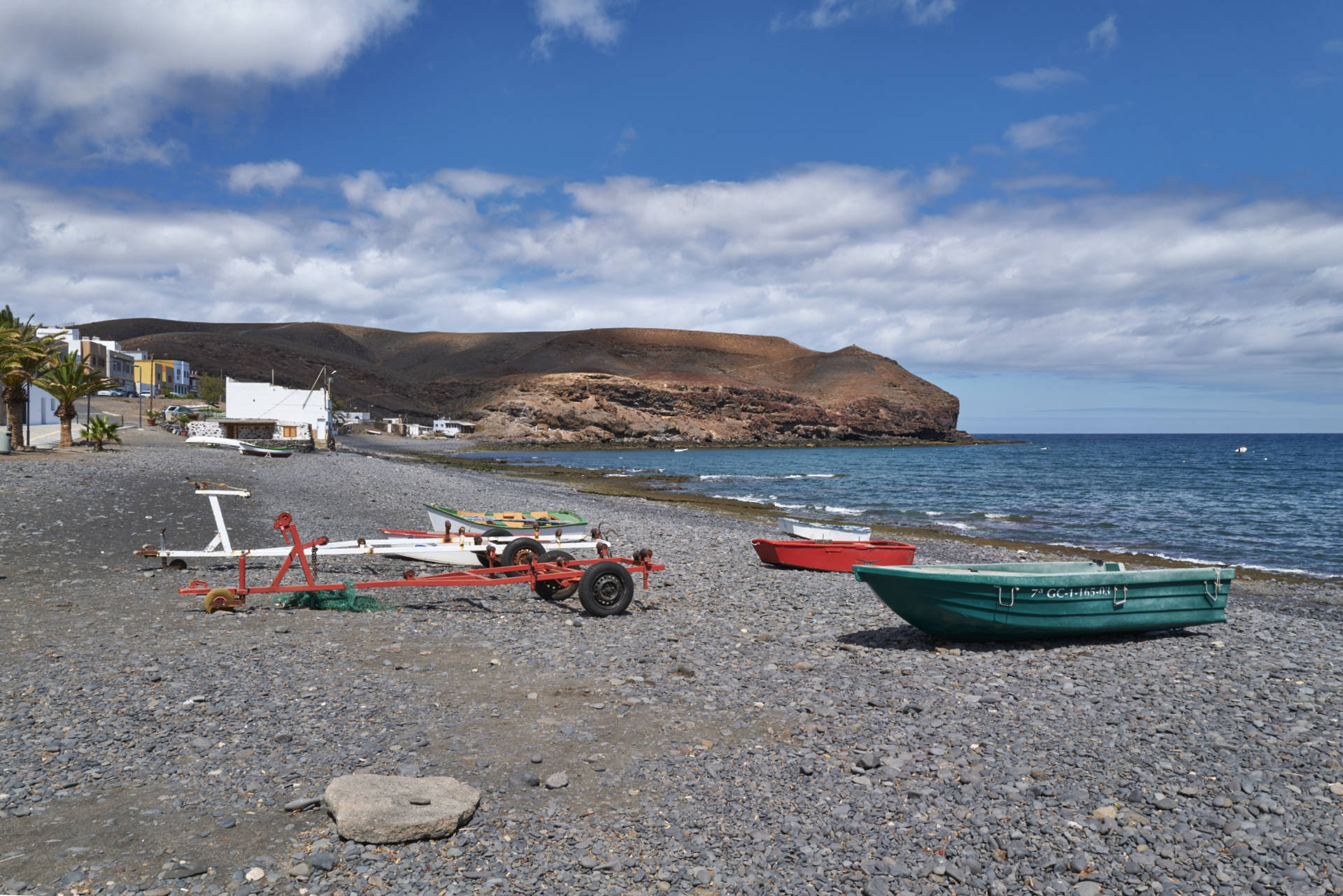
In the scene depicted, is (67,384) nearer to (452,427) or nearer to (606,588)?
(606,588)

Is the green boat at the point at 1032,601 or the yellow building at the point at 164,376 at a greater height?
the yellow building at the point at 164,376

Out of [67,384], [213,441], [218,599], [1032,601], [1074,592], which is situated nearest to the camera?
[1032,601]

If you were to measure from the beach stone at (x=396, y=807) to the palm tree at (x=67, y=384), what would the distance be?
41623 mm

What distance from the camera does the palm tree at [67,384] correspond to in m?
37.6

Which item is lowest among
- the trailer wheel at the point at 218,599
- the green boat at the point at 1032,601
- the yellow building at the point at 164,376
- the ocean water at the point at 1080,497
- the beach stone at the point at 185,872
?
the ocean water at the point at 1080,497

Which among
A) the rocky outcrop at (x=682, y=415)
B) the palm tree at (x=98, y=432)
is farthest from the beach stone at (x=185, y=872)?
the rocky outcrop at (x=682, y=415)

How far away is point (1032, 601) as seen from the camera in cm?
1058

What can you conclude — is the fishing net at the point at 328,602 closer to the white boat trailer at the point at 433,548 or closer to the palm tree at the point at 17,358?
the white boat trailer at the point at 433,548

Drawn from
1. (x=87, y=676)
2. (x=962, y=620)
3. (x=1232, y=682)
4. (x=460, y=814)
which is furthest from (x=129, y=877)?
(x=1232, y=682)

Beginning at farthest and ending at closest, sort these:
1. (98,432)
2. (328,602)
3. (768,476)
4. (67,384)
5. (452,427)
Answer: (452,427), (768,476), (67,384), (98,432), (328,602)

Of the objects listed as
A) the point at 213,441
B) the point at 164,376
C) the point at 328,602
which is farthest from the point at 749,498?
the point at 164,376

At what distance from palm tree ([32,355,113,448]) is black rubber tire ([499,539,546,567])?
34.6 meters

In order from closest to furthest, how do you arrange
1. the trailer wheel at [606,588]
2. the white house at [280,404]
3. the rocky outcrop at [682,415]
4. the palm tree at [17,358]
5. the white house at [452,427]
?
the trailer wheel at [606,588]
the palm tree at [17,358]
the white house at [280,404]
the white house at [452,427]
the rocky outcrop at [682,415]

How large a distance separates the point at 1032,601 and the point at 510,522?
11.6 metres
